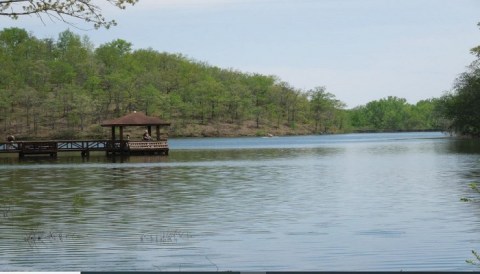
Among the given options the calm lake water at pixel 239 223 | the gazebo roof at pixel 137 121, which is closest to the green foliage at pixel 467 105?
the gazebo roof at pixel 137 121

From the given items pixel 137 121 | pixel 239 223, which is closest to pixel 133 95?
pixel 137 121

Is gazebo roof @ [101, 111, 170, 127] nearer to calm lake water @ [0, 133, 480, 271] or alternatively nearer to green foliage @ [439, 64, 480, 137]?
calm lake water @ [0, 133, 480, 271]

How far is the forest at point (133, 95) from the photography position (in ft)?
460

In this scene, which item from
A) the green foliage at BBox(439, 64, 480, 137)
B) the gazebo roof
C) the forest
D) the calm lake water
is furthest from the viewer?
the forest

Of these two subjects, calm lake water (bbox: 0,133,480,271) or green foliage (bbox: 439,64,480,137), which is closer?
calm lake water (bbox: 0,133,480,271)

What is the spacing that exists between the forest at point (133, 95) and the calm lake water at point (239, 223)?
9614 cm

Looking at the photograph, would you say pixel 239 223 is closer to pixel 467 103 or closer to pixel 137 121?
pixel 137 121

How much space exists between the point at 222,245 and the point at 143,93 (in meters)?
128

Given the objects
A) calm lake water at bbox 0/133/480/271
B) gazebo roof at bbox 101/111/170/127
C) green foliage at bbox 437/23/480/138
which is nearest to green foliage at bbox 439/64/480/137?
green foliage at bbox 437/23/480/138

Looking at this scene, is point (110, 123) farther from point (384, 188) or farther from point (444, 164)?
point (384, 188)

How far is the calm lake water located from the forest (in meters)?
96.1

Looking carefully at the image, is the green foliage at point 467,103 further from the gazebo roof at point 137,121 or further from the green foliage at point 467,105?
the gazebo roof at point 137,121

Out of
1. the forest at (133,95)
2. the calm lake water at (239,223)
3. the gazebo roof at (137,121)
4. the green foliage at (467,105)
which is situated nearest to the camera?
the calm lake water at (239,223)

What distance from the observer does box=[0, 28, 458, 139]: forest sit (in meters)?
140
